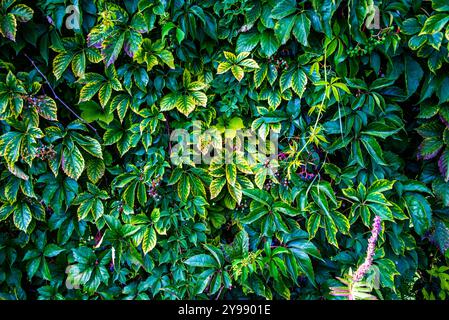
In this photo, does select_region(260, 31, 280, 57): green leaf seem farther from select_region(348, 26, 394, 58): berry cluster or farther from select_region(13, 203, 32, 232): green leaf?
select_region(13, 203, 32, 232): green leaf

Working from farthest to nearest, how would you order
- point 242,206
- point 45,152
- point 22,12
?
point 242,206 < point 45,152 < point 22,12

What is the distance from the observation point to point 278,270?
62.9 inches

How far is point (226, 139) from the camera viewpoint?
5.27ft

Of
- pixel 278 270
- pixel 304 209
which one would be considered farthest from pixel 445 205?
pixel 278 270

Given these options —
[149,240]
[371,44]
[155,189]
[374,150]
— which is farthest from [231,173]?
[371,44]

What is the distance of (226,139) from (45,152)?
0.69 metres

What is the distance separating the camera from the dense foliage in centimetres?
149

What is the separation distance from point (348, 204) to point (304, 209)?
20 cm

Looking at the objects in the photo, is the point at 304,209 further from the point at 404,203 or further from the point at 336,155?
the point at 404,203

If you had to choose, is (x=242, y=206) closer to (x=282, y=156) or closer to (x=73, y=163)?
(x=282, y=156)

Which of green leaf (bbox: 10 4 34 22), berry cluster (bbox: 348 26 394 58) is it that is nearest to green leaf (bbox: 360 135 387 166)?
berry cluster (bbox: 348 26 394 58)

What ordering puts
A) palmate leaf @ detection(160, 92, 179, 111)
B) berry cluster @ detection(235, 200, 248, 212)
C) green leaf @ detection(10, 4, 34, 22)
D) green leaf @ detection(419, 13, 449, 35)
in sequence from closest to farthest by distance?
green leaf @ detection(419, 13, 449, 35) → green leaf @ detection(10, 4, 34, 22) → palmate leaf @ detection(160, 92, 179, 111) → berry cluster @ detection(235, 200, 248, 212)

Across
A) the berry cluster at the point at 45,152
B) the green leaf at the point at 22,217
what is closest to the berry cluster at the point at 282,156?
the berry cluster at the point at 45,152

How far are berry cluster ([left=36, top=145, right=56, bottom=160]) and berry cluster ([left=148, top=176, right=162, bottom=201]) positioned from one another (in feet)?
1.27
